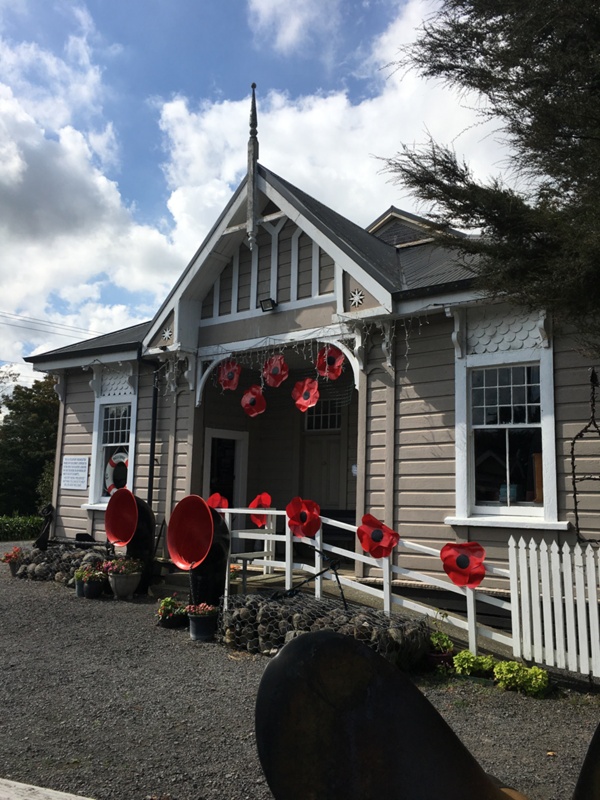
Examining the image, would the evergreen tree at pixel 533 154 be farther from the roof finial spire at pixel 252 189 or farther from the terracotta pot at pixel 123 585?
the terracotta pot at pixel 123 585

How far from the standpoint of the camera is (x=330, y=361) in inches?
380

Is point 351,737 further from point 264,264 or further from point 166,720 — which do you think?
point 264,264

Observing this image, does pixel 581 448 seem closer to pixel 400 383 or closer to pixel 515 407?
pixel 515 407

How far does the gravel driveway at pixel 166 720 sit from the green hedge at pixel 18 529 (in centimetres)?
1405

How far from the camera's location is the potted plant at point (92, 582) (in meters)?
10.1

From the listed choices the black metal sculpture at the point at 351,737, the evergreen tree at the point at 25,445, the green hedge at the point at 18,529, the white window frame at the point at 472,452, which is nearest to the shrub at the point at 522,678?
the white window frame at the point at 472,452

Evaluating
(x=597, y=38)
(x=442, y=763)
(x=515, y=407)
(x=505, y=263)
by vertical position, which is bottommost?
(x=442, y=763)

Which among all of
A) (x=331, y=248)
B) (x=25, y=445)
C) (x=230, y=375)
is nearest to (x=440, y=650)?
(x=331, y=248)

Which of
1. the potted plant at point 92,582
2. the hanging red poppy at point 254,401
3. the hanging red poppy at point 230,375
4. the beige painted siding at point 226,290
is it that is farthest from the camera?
the beige painted siding at point 226,290

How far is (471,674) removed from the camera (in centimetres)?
649

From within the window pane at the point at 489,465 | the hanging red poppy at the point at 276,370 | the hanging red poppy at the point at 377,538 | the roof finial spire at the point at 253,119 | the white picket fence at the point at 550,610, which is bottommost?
the white picket fence at the point at 550,610

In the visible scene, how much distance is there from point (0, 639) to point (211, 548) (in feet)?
8.54

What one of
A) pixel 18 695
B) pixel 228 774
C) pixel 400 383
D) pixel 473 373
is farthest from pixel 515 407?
pixel 18 695

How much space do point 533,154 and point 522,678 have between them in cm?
439
